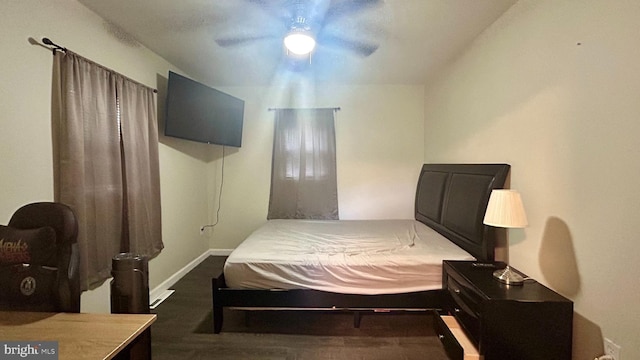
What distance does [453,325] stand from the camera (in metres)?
2.19

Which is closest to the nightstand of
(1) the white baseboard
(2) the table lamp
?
(2) the table lamp

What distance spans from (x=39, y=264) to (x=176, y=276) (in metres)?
2.57

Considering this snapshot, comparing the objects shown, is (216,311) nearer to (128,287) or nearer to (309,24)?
(128,287)

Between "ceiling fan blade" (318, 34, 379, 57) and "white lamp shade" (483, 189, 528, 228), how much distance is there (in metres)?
1.88

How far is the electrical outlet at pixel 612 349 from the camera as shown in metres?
1.54

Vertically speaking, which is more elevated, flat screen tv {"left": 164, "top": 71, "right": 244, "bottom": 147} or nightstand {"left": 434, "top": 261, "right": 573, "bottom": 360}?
flat screen tv {"left": 164, "top": 71, "right": 244, "bottom": 147}

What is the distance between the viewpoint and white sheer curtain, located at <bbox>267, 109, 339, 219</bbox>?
472 cm

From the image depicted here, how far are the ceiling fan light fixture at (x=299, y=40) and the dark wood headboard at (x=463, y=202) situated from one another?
5.77 feet

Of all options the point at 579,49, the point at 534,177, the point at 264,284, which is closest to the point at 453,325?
the point at 534,177

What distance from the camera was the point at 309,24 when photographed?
2479mm

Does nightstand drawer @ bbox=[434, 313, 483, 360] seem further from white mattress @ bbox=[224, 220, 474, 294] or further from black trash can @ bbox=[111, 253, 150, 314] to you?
black trash can @ bbox=[111, 253, 150, 314]

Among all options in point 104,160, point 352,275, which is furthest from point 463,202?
point 104,160

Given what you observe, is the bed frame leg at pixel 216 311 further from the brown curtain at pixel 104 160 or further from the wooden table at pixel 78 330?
the wooden table at pixel 78 330

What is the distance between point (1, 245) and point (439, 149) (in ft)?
13.4
